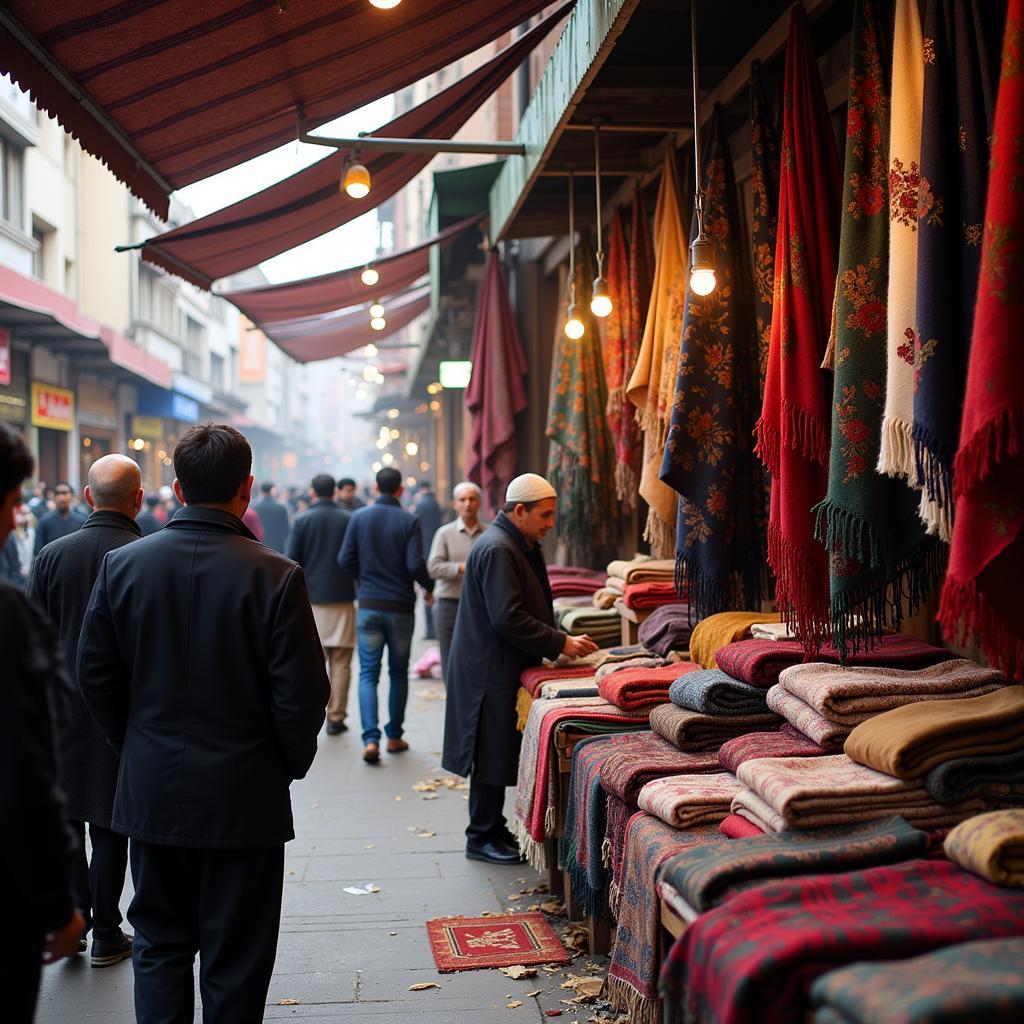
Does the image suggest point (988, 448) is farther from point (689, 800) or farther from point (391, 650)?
point (391, 650)

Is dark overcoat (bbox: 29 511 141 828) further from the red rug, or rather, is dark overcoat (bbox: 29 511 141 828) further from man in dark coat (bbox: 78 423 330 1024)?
the red rug

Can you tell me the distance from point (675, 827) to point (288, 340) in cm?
1178

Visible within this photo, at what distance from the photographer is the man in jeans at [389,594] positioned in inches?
350

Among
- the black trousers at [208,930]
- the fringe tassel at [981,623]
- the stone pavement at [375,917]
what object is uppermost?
the fringe tassel at [981,623]

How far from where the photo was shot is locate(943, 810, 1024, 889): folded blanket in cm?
250

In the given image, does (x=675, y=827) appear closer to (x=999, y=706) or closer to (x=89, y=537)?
(x=999, y=706)

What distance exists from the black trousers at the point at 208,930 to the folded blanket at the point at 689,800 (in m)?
1.13

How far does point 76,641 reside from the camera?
467 cm

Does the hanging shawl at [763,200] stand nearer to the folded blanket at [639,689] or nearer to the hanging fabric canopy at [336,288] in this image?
the folded blanket at [639,689]

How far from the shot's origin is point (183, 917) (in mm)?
3498

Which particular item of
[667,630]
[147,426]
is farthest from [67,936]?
[147,426]

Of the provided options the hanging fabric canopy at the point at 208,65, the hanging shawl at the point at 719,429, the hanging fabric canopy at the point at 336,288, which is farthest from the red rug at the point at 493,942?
the hanging fabric canopy at the point at 336,288

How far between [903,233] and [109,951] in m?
4.04

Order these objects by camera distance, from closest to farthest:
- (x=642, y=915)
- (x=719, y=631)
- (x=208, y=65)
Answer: (x=642, y=915)
(x=719, y=631)
(x=208, y=65)
